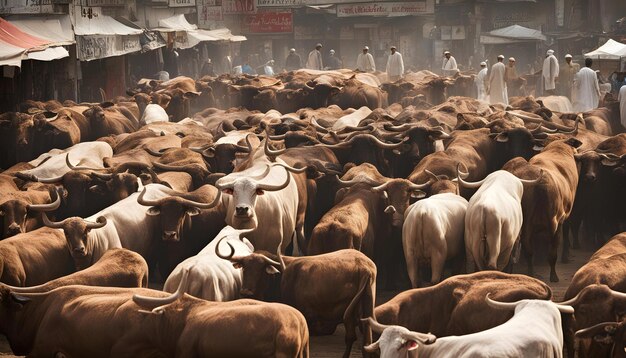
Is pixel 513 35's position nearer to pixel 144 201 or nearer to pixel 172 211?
pixel 172 211

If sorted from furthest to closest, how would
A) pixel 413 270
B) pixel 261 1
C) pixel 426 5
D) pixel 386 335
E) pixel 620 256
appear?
pixel 261 1 < pixel 426 5 < pixel 413 270 < pixel 620 256 < pixel 386 335

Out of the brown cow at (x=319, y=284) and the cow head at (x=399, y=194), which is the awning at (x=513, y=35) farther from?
the brown cow at (x=319, y=284)

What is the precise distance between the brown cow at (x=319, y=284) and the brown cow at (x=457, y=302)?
568 mm

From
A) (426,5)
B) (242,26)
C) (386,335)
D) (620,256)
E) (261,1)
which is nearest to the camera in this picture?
(386,335)

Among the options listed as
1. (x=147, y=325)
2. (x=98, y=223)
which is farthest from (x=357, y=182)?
(x=147, y=325)

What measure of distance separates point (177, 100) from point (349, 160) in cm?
845

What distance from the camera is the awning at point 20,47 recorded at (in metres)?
17.1

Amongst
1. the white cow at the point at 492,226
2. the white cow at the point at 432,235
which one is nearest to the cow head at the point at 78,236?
the white cow at the point at 432,235

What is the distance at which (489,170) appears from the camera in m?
15.8

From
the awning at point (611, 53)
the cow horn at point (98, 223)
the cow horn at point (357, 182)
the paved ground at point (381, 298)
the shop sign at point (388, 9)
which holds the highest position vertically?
the shop sign at point (388, 9)

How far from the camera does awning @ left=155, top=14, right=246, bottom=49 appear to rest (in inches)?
1515

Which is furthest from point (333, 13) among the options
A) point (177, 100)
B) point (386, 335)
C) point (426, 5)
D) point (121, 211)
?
point (386, 335)

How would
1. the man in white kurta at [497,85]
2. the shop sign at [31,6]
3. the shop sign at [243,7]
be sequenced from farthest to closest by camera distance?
the shop sign at [243,7]
the man in white kurta at [497,85]
the shop sign at [31,6]

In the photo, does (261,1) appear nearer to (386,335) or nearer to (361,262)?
(361,262)
